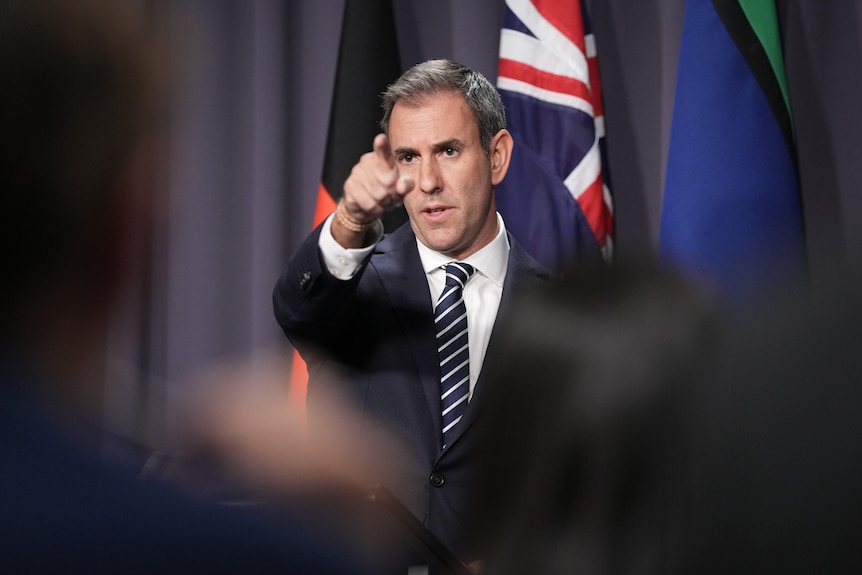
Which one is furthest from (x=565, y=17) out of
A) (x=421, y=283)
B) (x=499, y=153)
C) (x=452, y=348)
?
(x=452, y=348)

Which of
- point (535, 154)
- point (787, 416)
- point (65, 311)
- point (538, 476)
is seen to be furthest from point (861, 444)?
point (535, 154)

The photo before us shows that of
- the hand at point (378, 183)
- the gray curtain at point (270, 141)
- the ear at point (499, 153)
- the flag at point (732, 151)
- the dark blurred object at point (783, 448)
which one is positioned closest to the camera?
the dark blurred object at point (783, 448)

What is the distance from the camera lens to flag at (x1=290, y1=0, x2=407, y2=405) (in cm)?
324

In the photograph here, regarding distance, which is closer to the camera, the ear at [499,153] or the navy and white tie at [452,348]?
the navy and white tie at [452,348]

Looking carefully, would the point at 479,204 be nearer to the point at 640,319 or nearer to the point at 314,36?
the point at 314,36

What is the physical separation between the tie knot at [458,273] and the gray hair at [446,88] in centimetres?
31

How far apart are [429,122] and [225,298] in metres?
1.54

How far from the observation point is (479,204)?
2.42 meters

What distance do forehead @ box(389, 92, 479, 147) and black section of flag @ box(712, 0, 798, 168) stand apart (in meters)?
1.09

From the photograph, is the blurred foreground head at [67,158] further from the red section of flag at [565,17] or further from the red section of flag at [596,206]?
the red section of flag at [565,17]

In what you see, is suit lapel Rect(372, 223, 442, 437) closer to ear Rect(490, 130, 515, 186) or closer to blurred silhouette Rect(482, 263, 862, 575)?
ear Rect(490, 130, 515, 186)

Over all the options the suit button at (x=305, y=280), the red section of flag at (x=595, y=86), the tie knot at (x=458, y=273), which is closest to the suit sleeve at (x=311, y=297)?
the suit button at (x=305, y=280)

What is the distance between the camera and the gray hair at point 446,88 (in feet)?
7.87

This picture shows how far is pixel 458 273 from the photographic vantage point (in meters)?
2.34
